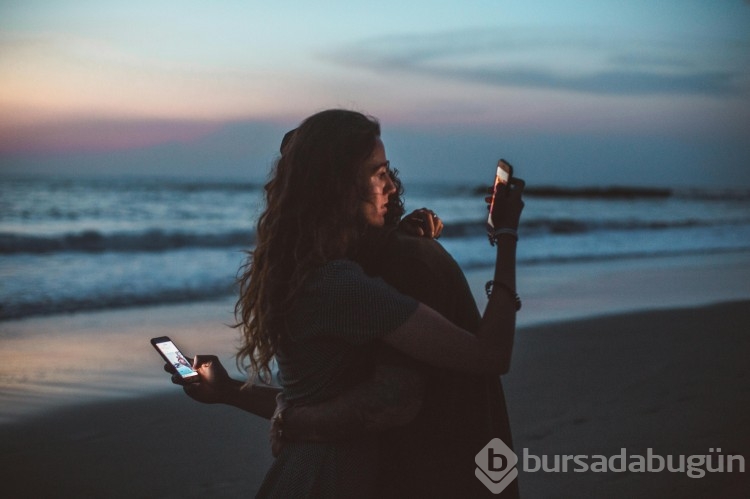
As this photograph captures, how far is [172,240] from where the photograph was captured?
68.4 feet

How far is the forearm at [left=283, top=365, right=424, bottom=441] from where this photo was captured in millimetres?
1974

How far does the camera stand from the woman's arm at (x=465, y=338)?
191cm

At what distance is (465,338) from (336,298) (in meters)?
0.32

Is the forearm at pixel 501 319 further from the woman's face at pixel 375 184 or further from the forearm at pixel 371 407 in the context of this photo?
the woman's face at pixel 375 184

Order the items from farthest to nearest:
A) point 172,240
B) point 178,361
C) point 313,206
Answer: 1. point 172,240
2. point 178,361
3. point 313,206

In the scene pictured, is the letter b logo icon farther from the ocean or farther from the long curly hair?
the ocean

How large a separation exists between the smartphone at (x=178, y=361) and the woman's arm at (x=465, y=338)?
0.95 metres

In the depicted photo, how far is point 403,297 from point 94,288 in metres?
11.1

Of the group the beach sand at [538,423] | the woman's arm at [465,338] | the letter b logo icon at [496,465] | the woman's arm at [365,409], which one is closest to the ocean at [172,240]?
the woman's arm at [365,409]

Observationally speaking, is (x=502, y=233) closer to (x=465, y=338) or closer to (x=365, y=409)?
(x=465, y=338)

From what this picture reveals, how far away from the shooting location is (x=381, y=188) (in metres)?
2.11

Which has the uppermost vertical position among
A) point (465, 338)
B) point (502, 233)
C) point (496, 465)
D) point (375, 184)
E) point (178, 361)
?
point (375, 184)

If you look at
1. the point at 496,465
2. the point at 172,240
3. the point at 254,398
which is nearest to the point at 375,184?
the point at 496,465

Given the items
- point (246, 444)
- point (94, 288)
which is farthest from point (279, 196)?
point (94, 288)
